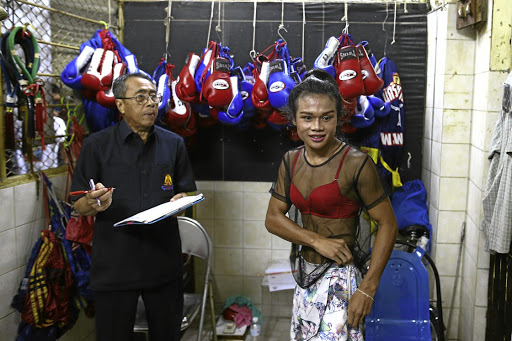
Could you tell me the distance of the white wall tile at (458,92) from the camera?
303 centimetres

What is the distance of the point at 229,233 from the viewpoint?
374 centimetres

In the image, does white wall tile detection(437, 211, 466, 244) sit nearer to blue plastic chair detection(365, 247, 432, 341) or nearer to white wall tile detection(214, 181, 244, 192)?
blue plastic chair detection(365, 247, 432, 341)

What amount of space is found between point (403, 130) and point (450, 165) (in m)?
0.47

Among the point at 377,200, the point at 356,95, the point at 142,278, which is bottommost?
the point at 142,278

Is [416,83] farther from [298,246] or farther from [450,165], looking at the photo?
[298,246]

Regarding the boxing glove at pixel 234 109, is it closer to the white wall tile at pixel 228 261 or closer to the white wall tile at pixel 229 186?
the white wall tile at pixel 229 186

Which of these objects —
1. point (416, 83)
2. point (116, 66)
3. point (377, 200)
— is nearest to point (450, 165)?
point (416, 83)

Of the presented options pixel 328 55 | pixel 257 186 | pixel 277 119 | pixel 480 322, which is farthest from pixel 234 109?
pixel 480 322

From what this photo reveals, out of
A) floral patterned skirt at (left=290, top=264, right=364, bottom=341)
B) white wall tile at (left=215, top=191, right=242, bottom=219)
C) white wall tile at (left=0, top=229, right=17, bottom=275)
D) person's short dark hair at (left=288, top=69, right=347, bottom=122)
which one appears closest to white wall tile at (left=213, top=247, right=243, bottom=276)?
white wall tile at (left=215, top=191, right=242, bottom=219)

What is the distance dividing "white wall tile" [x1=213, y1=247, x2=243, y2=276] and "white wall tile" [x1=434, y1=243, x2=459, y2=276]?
1.40 m

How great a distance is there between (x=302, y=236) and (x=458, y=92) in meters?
1.82

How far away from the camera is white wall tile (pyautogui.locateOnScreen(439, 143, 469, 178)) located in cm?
307

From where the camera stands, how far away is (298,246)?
6.13 ft

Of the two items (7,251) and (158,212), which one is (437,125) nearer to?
(158,212)
